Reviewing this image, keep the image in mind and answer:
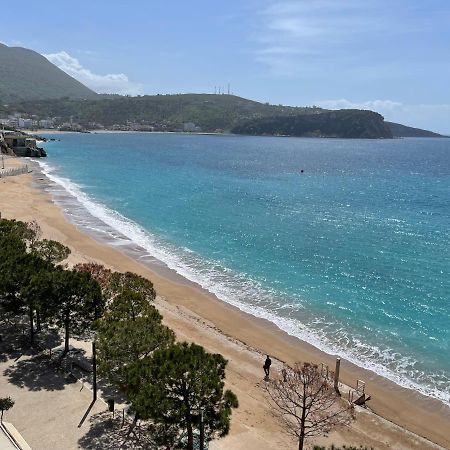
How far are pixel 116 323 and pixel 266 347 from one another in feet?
36.6

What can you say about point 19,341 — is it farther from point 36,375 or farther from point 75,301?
point 75,301

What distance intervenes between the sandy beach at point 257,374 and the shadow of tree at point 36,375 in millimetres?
2206

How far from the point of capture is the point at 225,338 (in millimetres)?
26047

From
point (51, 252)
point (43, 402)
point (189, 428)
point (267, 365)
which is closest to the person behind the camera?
point (189, 428)

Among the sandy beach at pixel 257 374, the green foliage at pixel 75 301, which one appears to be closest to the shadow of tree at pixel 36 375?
the green foliage at pixel 75 301

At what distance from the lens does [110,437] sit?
15.7 metres

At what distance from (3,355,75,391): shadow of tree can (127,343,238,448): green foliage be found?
22.0 ft

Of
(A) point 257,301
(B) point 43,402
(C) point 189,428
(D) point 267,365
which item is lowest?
(A) point 257,301

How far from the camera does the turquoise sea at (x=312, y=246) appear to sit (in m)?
26.8

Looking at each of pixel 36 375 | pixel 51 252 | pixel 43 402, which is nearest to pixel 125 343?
pixel 43 402

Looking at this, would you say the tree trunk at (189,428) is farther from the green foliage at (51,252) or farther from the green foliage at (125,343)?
the green foliage at (51,252)

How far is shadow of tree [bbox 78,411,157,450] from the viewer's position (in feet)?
50.2

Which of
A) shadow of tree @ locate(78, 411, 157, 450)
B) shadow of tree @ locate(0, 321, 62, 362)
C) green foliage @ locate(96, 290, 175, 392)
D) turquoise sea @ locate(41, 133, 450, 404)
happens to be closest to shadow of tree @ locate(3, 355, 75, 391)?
shadow of tree @ locate(0, 321, 62, 362)

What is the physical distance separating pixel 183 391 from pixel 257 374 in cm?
1032
